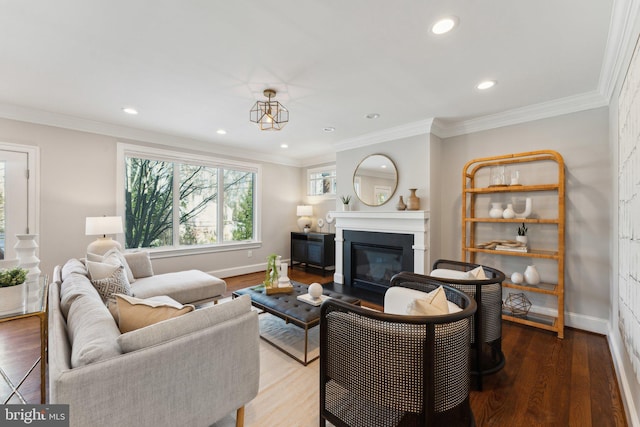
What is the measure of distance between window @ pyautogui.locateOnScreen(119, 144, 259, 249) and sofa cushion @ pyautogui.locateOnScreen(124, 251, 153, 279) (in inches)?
41.5

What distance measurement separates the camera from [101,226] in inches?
133

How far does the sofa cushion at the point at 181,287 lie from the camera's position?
9.20ft

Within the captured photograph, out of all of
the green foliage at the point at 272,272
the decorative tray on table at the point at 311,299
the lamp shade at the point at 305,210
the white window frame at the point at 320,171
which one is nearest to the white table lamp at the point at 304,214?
the lamp shade at the point at 305,210

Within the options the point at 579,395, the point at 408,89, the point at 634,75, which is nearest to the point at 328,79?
the point at 408,89

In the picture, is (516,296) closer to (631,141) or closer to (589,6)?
(631,141)

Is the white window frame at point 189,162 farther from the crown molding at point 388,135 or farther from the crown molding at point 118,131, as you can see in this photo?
the crown molding at point 388,135

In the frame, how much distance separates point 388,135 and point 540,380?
3194mm

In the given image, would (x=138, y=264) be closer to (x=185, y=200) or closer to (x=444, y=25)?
(x=185, y=200)

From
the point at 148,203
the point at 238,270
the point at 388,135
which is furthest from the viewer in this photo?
the point at 238,270

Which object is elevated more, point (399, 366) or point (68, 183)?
point (68, 183)

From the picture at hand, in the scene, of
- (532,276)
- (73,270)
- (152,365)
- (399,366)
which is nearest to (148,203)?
(73,270)

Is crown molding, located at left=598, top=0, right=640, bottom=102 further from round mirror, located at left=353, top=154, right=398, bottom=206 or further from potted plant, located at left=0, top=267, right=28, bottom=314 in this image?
potted plant, located at left=0, top=267, right=28, bottom=314

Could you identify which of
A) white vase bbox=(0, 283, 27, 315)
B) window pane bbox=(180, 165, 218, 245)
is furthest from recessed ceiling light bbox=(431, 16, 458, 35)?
window pane bbox=(180, 165, 218, 245)

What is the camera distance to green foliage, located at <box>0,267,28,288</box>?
1.42 meters
